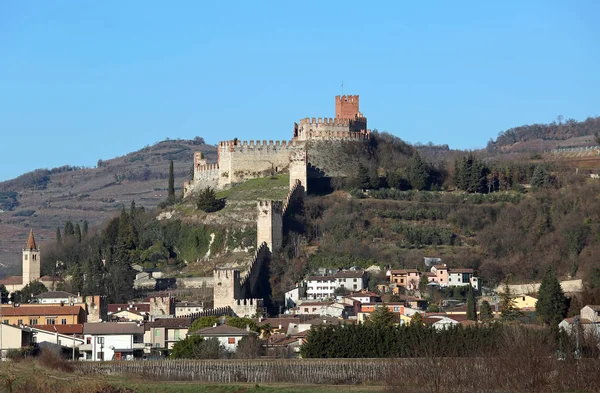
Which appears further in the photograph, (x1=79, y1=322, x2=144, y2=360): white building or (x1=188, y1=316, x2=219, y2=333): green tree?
(x1=188, y1=316, x2=219, y2=333): green tree

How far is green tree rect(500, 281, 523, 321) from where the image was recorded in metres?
68.7

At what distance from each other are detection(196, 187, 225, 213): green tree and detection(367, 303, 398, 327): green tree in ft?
80.6

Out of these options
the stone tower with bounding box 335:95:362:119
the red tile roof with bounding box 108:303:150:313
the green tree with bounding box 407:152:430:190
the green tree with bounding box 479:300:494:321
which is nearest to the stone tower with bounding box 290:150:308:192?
the green tree with bounding box 407:152:430:190

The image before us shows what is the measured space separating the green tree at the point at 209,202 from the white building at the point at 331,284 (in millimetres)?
12536

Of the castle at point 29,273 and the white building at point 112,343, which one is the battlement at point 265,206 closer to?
the castle at point 29,273

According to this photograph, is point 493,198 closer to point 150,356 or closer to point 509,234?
point 509,234

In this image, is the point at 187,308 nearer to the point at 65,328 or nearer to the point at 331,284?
the point at 331,284

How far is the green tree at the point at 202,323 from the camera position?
212 feet

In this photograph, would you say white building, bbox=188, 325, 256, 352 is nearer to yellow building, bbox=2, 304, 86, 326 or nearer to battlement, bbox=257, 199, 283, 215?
yellow building, bbox=2, 304, 86, 326

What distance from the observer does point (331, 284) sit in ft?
266

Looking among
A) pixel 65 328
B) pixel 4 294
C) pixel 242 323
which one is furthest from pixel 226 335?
pixel 4 294

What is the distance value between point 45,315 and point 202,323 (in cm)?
895

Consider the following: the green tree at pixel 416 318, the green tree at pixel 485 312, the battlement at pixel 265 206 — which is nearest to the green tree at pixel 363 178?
the battlement at pixel 265 206

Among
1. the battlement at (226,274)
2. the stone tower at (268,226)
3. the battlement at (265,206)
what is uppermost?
the battlement at (265,206)
